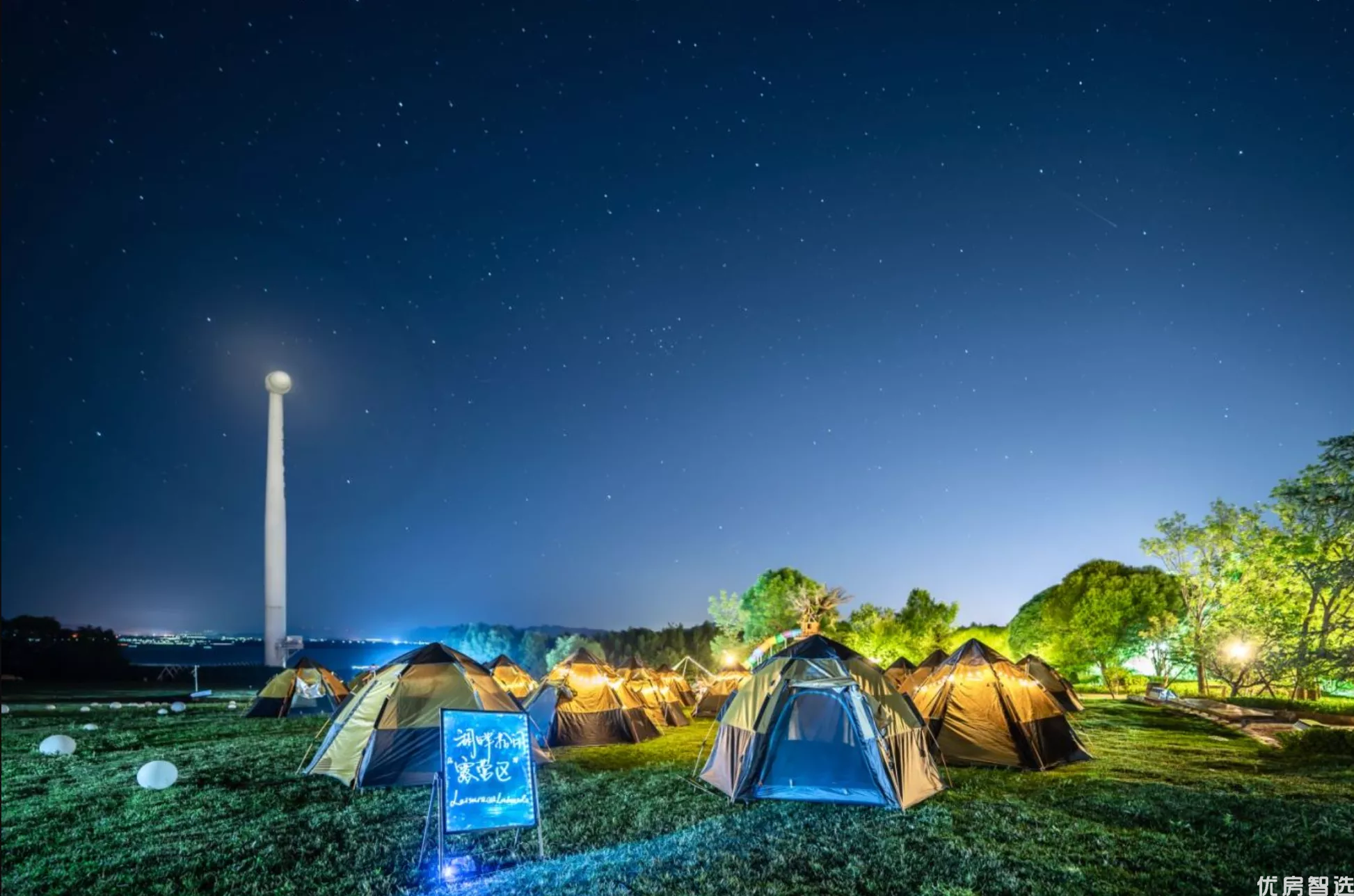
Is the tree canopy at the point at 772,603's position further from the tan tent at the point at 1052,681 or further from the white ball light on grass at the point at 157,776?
the white ball light on grass at the point at 157,776

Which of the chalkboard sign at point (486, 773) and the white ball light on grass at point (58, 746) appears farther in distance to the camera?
the white ball light on grass at point (58, 746)

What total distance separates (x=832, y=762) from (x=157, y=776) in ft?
40.8

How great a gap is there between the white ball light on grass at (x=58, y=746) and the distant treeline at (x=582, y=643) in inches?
2068

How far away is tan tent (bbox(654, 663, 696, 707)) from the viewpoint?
26816 mm

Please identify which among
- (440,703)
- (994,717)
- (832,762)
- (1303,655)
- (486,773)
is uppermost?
(1303,655)

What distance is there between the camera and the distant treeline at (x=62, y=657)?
4659 centimetres

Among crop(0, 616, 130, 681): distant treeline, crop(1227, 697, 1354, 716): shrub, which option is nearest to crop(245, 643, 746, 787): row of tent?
crop(1227, 697, 1354, 716): shrub

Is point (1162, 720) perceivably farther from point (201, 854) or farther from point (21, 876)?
point (21, 876)

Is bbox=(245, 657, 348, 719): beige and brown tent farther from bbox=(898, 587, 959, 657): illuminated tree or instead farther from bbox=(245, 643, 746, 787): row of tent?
bbox=(898, 587, 959, 657): illuminated tree

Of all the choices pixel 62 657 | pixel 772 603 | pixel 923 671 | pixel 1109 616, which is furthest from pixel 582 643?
pixel 923 671

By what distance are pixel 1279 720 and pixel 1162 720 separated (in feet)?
11.0

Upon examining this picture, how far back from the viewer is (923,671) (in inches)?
716

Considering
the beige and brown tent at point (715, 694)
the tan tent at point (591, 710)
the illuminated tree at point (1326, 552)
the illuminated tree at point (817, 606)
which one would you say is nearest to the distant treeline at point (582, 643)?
the illuminated tree at point (817, 606)

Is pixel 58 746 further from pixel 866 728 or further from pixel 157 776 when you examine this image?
pixel 866 728
